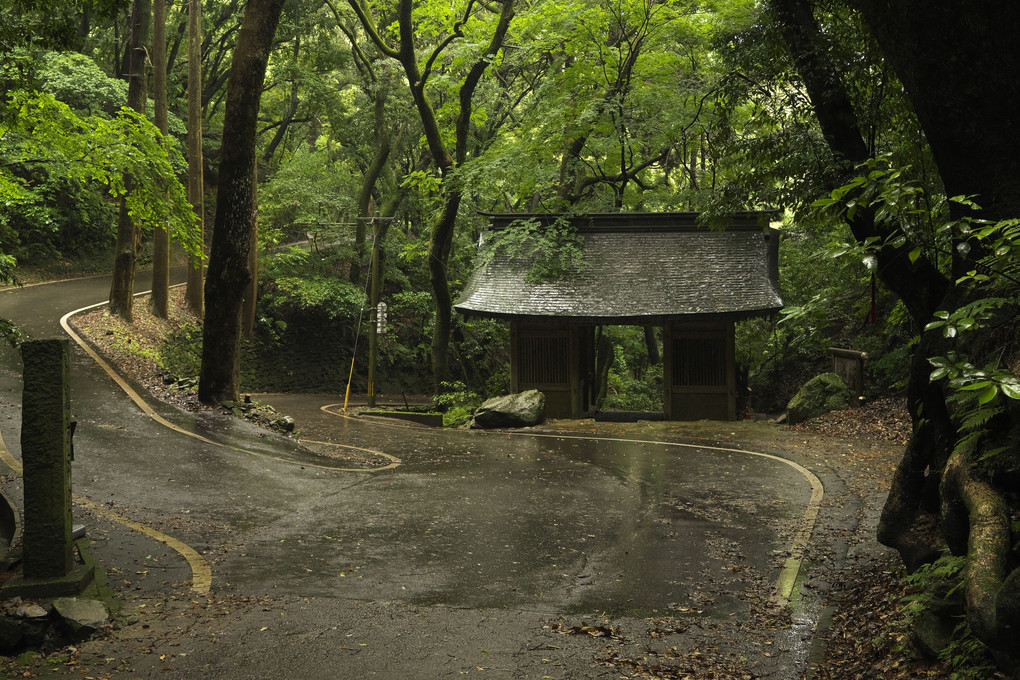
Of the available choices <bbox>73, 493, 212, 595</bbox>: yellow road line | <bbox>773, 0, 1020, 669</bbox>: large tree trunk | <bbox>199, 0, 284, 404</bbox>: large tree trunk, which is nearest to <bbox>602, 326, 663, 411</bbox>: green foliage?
<bbox>199, 0, 284, 404</bbox>: large tree trunk

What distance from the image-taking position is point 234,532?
30.4ft

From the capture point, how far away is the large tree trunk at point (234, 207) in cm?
1559

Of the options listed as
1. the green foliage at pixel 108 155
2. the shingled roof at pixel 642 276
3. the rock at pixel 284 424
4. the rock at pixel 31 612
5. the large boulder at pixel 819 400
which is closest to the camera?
the rock at pixel 31 612

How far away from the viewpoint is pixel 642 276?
22172mm

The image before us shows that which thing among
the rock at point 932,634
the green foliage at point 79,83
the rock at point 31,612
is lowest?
the rock at point 31,612

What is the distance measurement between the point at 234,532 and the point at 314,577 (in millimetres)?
1891

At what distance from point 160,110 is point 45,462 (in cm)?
2017

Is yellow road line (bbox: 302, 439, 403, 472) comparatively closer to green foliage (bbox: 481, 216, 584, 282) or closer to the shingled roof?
the shingled roof

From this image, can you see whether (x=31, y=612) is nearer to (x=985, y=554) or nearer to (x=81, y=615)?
(x=81, y=615)

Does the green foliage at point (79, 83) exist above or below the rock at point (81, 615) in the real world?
above

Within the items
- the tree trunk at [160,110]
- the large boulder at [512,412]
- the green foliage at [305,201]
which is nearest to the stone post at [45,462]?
the large boulder at [512,412]

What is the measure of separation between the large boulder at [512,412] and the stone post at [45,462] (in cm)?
1410

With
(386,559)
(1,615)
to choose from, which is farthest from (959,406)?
(1,615)

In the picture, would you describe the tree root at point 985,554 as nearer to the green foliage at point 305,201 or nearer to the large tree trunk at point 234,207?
the large tree trunk at point 234,207
